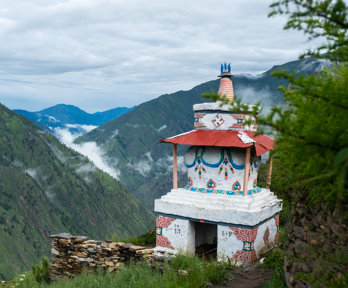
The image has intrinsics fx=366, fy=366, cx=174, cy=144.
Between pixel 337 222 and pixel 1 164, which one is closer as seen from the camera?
pixel 337 222

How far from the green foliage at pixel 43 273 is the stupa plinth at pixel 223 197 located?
347 centimetres

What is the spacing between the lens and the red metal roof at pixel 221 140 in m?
10.1

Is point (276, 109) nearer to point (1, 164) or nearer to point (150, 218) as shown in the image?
point (1, 164)

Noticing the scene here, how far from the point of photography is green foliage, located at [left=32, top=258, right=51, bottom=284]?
435 inches

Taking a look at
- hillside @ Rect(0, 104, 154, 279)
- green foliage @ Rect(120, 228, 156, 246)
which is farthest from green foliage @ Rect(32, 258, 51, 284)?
hillside @ Rect(0, 104, 154, 279)

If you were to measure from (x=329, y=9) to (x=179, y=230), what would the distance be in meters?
8.77

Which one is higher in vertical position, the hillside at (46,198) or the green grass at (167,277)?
the green grass at (167,277)

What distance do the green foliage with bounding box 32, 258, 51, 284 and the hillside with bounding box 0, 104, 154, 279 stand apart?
102503mm

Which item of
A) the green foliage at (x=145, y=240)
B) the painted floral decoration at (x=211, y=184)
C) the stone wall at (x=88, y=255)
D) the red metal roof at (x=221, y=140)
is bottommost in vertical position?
the green foliage at (x=145, y=240)

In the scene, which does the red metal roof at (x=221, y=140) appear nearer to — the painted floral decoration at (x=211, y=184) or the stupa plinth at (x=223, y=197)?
the stupa plinth at (x=223, y=197)

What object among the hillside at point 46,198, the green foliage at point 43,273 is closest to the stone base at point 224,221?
the green foliage at point 43,273

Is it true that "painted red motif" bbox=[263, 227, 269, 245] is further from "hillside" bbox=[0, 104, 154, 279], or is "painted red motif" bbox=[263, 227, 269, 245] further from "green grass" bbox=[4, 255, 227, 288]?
"hillside" bbox=[0, 104, 154, 279]

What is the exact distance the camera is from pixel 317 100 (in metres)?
3.17

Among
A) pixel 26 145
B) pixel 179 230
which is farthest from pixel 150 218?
pixel 179 230
